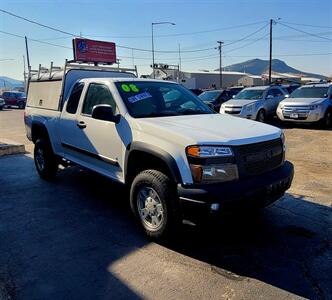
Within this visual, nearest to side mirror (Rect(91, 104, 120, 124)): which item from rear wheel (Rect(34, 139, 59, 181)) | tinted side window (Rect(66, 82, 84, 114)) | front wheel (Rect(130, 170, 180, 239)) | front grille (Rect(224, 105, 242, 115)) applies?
front wheel (Rect(130, 170, 180, 239))

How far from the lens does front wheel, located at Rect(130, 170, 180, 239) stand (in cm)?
375

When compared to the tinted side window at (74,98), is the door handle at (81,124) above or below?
below

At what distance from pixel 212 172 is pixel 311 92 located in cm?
1246

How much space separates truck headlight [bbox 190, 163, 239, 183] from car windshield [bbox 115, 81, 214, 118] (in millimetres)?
1289

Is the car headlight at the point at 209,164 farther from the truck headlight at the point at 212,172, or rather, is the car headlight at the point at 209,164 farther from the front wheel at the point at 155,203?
the front wheel at the point at 155,203

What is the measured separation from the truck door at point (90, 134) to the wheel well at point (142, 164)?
0.25m

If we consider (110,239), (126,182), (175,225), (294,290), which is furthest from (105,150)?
(294,290)

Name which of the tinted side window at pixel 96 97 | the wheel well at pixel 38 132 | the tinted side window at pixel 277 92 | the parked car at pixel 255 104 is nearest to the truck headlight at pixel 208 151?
the tinted side window at pixel 96 97

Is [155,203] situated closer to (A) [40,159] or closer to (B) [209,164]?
(B) [209,164]

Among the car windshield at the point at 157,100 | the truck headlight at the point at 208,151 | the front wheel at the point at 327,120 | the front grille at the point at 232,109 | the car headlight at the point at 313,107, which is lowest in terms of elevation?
the front wheel at the point at 327,120

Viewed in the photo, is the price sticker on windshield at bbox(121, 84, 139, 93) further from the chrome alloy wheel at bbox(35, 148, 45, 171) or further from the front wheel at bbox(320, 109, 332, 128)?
the front wheel at bbox(320, 109, 332, 128)

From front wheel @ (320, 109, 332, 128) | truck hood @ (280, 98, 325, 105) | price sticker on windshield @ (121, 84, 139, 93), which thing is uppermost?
price sticker on windshield @ (121, 84, 139, 93)

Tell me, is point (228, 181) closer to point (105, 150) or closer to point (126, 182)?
point (126, 182)

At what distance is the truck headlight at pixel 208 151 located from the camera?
3.49 m
